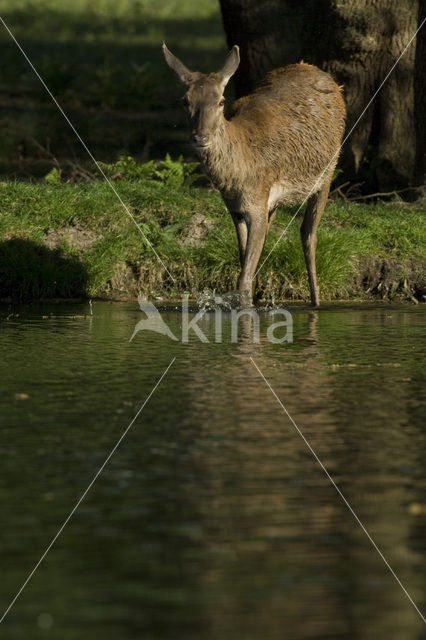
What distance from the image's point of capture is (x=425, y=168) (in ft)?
56.4

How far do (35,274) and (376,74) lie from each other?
6.29m

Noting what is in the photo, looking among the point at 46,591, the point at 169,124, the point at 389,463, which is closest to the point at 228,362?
the point at 389,463

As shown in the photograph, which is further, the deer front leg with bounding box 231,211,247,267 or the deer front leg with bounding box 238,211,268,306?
the deer front leg with bounding box 231,211,247,267

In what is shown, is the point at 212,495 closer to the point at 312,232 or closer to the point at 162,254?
the point at 312,232

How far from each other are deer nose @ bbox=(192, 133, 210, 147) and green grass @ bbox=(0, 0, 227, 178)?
6.72 metres

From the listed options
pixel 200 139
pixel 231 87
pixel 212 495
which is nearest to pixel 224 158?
pixel 200 139

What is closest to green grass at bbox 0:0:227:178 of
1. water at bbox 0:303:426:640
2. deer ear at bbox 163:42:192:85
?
deer ear at bbox 163:42:192:85

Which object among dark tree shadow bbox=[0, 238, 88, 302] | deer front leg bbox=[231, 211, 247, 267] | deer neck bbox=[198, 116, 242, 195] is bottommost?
dark tree shadow bbox=[0, 238, 88, 302]

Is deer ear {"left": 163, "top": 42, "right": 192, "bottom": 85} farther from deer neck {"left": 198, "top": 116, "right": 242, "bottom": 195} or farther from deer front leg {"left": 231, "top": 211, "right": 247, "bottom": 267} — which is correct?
deer front leg {"left": 231, "top": 211, "right": 247, "bottom": 267}

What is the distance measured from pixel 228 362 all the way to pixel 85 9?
34120 millimetres

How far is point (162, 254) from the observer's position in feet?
45.7

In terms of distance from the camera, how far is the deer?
1151 centimetres

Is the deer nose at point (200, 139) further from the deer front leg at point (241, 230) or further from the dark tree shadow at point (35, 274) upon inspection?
the dark tree shadow at point (35, 274)

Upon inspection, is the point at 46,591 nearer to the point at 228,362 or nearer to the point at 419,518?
the point at 419,518
